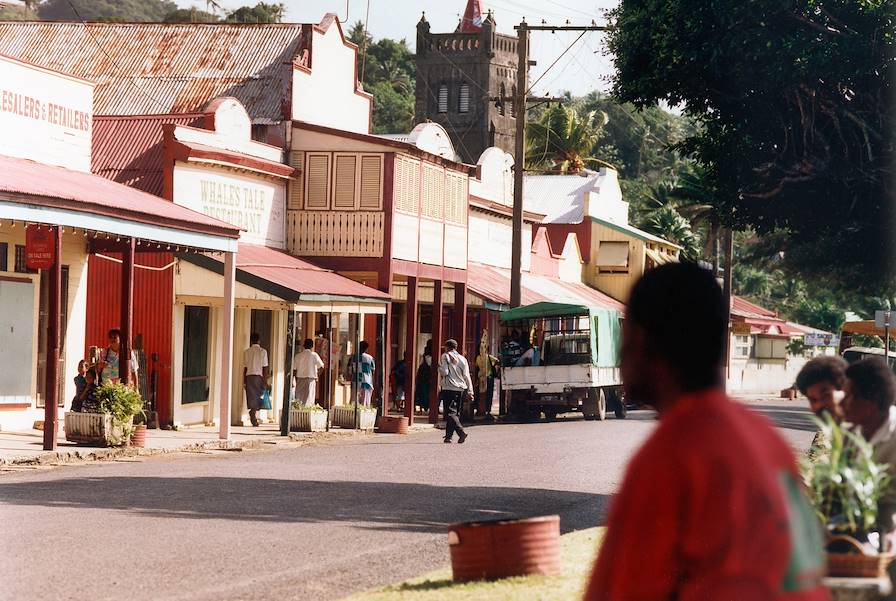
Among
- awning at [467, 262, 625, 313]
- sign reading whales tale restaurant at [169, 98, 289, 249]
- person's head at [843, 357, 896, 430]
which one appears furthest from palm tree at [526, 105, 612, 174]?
person's head at [843, 357, 896, 430]

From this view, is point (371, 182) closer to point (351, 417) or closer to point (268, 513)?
point (351, 417)

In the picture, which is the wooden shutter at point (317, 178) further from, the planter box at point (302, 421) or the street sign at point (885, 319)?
the street sign at point (885, 319)

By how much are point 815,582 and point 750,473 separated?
304 mm

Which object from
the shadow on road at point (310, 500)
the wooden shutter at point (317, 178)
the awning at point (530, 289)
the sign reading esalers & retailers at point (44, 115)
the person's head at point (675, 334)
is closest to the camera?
the person's head at point (675, 334)

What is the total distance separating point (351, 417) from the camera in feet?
97.7

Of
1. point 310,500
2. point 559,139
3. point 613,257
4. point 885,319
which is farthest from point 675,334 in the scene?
point 559,139

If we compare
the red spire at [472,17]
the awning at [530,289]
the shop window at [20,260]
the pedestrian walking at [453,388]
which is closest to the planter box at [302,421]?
the pedestrian walking at [453,388]

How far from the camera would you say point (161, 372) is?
89.5 feet

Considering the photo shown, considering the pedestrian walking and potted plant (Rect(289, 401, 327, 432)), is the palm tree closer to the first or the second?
potted plant (Rect(289, 401, 327, 432))

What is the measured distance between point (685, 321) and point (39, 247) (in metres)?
19.2

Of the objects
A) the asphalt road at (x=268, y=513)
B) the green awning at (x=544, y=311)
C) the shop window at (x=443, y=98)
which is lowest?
the asphalt road at (x=268, y=513)

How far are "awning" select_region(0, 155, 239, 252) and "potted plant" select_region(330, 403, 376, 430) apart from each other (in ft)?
19.0

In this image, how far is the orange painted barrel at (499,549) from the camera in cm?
963

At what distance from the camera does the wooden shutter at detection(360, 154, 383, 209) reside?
32719 mm
